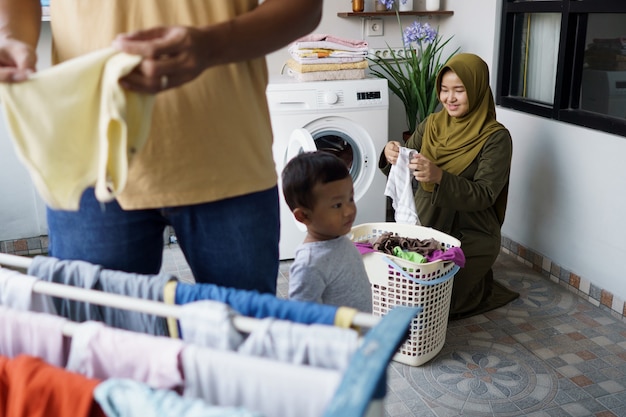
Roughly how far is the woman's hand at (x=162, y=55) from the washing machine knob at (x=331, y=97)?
2.19 meters

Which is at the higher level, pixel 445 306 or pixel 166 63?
pixel 166 63

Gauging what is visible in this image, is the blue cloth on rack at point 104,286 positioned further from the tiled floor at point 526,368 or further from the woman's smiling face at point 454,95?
the woman's smiling face at point 454,95

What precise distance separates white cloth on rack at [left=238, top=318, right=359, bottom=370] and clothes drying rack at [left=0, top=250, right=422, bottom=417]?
19 millimetres

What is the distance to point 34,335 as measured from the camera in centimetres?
82

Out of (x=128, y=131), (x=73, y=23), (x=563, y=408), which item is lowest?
(x=563, y=408)

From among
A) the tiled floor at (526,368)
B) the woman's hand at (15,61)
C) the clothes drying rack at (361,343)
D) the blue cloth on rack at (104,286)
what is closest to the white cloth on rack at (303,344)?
the clothes drying rack at (361,343)

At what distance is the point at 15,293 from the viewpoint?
2.90ft

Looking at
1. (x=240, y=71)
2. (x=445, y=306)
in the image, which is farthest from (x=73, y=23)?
(x=445, y=306)

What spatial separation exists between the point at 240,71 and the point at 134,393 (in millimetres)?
506

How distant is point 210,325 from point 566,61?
7.72 ft

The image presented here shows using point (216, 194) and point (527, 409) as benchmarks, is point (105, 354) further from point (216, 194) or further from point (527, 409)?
point (527, 409)

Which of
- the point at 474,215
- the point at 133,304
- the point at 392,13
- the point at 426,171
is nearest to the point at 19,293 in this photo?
the point at 133,304

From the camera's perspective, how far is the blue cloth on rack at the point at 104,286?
88 cm

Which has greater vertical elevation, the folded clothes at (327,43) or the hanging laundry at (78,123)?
the folded clothes at (327,43)
